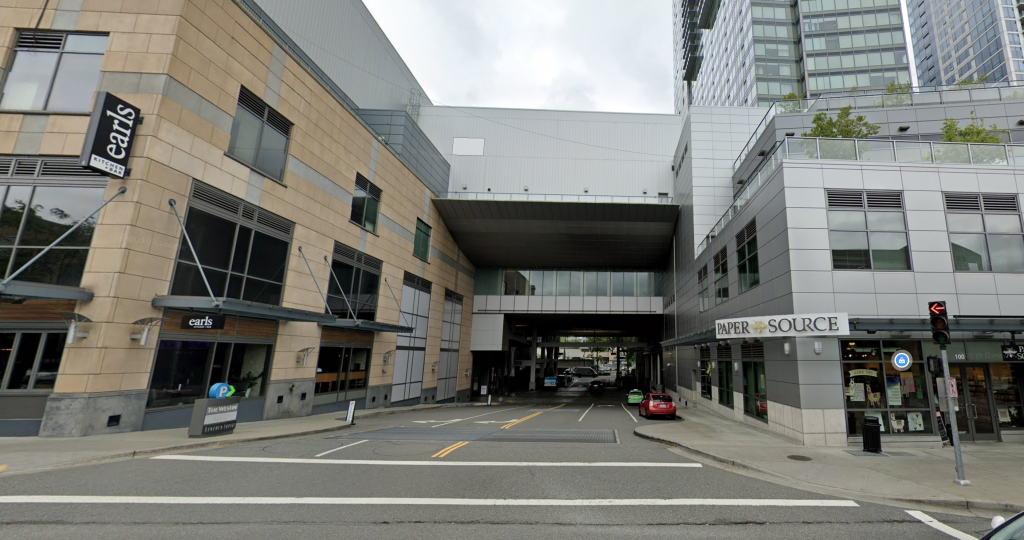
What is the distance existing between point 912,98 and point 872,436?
27.1 meters

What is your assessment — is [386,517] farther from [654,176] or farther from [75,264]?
[654,176]

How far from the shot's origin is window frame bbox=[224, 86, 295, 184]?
16.8 m

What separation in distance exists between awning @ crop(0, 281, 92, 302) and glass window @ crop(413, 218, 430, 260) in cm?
2006

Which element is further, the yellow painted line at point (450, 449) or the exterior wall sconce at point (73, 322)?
the yellow painted line at point (450, 449)

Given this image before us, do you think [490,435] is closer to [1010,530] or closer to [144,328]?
[144,328]

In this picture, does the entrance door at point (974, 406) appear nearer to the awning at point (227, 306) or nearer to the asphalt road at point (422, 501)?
the asphalt road at point (422, 501)

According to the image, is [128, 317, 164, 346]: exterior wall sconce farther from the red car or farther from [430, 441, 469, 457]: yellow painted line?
the red car

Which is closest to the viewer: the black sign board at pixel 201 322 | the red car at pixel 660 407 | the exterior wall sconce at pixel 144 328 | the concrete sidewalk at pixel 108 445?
the concrete sidewalk at pixel 108 445

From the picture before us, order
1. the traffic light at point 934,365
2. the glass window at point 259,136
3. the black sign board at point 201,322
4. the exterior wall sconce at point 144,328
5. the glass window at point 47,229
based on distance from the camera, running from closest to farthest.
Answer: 1. the traffic light at point 934,365
2. the glass window at point 47,229
3. the exterior wall sconce at point 144,328
4. the black sign board at point 201,322
5. the glass window at point 259,136

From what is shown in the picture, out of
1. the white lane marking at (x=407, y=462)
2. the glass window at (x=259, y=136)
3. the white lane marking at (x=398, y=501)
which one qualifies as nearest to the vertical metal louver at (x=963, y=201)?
the white lane marking at (x=398, y=501)

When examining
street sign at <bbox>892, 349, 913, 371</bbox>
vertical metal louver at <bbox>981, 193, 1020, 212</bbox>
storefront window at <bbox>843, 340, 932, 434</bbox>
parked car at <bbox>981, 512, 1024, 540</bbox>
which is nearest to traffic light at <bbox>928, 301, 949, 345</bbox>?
street sign at <bbox>892, 349, 913, 371</bbox>

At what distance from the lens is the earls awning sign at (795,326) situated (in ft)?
45.3

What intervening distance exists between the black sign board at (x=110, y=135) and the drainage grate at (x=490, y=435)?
10.8 meters

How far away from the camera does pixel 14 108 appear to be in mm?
13680
